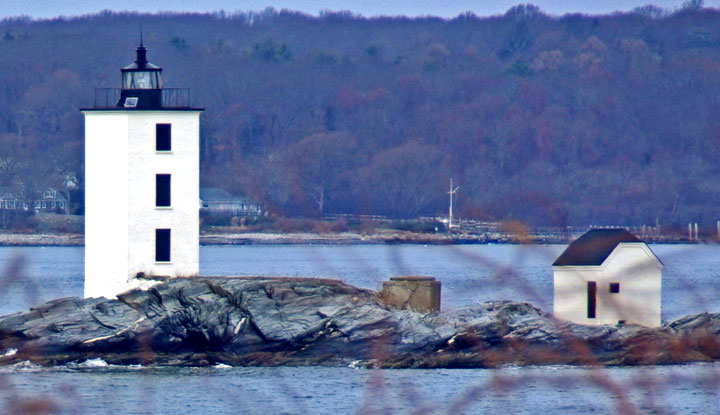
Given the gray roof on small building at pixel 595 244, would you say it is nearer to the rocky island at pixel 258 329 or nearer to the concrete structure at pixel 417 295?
the rocky island at pixel 258 329

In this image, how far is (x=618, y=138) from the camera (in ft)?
95.3

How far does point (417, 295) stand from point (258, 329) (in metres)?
3.39

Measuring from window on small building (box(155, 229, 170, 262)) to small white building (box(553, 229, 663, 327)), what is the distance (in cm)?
853

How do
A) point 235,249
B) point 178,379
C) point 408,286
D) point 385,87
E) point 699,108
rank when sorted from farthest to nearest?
point 385,87, point 235,249, point 408,286, point 178,379, point 699,108

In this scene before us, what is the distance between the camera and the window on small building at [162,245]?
28062 millimetres

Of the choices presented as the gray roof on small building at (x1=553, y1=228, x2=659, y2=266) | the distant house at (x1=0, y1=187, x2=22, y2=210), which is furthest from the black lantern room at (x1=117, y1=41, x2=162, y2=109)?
the distant house at (x1=0, y1=187, x2=22, y2=210)

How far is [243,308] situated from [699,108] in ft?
32.0

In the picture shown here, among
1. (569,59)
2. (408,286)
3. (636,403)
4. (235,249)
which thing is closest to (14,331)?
(408,286)

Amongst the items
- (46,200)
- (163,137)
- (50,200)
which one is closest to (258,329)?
(163,137)

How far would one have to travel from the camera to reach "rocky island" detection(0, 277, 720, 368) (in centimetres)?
2641

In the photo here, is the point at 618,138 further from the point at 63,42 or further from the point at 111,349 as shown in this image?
the point at 63,42

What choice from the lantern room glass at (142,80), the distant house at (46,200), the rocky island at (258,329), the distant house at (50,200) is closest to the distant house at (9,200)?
the distant house at (46,200)

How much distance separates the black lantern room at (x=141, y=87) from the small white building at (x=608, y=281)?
31.2 feet

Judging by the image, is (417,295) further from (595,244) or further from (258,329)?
(595,244)
